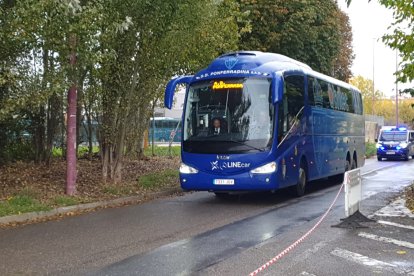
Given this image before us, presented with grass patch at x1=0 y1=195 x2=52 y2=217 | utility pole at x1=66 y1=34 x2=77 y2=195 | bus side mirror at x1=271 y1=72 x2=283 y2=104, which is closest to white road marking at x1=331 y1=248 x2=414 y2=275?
bus side mirror at x1=271 y1=72 x2=283 y2=104

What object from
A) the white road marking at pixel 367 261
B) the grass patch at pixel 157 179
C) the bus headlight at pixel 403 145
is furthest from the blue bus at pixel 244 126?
the bus headlight at pixel 403 145

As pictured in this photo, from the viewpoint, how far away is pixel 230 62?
13.8 metres

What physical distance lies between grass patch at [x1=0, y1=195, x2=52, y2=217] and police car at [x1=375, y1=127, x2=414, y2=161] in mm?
28388

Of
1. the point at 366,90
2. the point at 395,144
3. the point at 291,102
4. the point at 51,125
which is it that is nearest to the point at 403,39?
the point at 291,102

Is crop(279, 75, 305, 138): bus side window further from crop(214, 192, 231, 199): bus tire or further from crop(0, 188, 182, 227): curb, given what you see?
crop(0, 188, 182, 227): curb

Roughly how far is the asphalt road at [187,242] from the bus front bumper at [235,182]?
0.48 meters

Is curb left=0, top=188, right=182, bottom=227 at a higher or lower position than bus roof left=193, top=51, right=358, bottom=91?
lower

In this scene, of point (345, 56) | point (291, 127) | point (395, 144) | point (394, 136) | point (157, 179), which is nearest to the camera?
point (291, 127)

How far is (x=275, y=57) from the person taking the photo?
1482 cm

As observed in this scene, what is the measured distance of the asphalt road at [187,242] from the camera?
7035 mm

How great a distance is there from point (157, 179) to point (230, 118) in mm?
4892

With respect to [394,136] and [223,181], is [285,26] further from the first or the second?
[223,181]

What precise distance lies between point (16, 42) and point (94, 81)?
3764 mm

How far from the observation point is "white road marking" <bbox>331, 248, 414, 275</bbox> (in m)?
6.87
